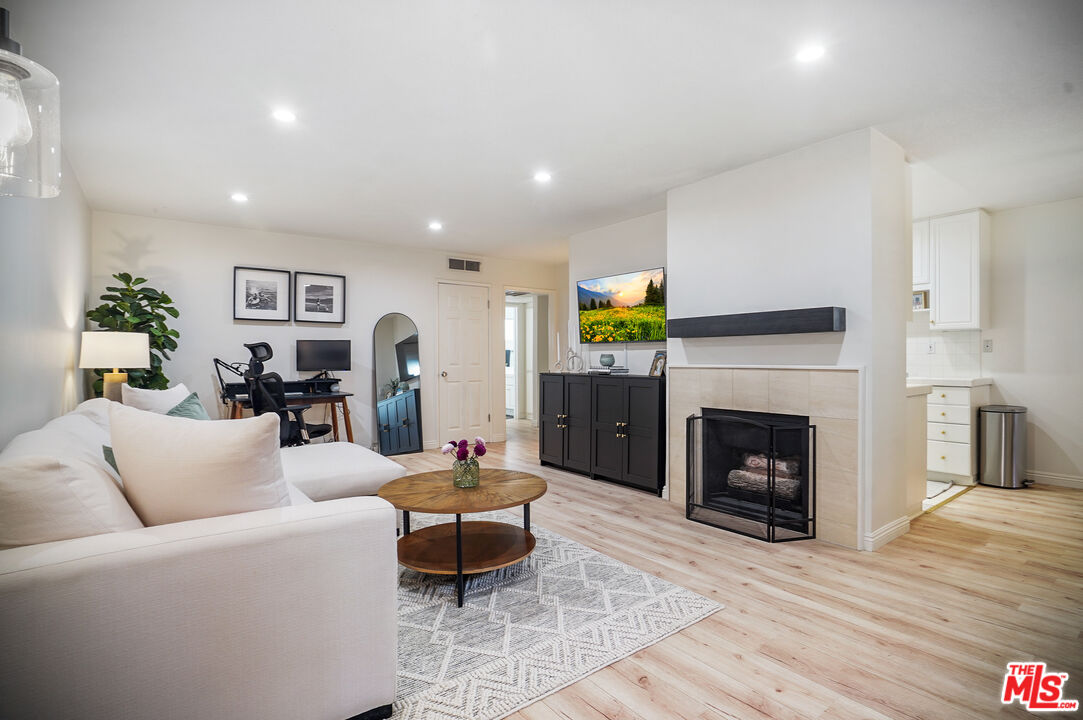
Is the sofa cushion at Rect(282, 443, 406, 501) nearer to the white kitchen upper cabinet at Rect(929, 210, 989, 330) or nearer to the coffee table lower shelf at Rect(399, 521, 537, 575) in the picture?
the coffee table lower shelf at Rect(399, 521, 537, 575)

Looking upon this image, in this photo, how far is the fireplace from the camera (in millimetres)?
3195

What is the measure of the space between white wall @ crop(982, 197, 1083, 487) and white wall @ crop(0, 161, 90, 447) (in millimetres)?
6941

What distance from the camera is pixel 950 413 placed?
179 inches

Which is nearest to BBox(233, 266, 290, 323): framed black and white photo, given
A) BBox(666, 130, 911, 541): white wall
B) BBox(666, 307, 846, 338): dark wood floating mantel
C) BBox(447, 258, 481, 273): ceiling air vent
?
BBox(447, 258, 481, 273): ceiling air vent

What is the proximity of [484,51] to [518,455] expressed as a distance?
448cm

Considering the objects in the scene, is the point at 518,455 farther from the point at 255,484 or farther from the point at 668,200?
the point at 255,484

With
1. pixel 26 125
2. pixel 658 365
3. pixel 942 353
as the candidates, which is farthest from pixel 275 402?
pixel 942 353

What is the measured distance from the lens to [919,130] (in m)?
2.97

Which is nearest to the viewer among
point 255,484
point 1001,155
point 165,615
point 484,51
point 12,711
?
point 12,711

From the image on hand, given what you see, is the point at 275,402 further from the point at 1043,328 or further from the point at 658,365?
the point at 1043,328

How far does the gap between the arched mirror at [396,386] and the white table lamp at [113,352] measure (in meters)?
2.42

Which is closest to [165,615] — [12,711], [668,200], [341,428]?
[12,711]

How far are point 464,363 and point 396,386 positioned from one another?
0.98 m

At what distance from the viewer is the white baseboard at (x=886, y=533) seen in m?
2.99
